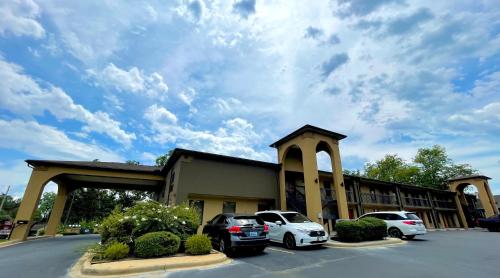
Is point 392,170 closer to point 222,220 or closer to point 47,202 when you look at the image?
point 222,220

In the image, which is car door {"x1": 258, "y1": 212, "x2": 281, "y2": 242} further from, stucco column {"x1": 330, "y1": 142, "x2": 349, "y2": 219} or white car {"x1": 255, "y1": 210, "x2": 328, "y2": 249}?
stucco column {"x1": 330, "y1": 142, "x2": 349, "y2": 219}

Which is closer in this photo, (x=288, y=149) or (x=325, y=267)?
(x=325, y=267)

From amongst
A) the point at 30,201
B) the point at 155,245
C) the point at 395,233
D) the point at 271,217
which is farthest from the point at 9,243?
the point at 395,233

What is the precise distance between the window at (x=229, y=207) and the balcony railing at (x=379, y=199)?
14375 mm

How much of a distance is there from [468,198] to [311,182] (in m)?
39.5

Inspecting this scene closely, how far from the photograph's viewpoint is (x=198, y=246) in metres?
7.72

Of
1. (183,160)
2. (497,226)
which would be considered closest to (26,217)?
(183,160)

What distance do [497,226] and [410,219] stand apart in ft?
57.2

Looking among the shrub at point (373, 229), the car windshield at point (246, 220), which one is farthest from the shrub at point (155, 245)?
the shrub at point (373, 229)

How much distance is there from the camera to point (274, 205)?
57.2 feet

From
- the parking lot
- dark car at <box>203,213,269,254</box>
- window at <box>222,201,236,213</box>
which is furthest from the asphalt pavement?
window at <box>222,201,236,213</box>

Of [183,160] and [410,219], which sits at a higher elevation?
[183,160]

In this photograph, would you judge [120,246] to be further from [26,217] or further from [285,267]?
[26,217]

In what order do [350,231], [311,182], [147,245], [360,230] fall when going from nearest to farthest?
[147,245]
[350,231]
[360,230]
[311,182]
